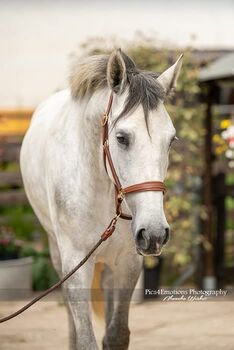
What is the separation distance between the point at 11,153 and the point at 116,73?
3.68 meters

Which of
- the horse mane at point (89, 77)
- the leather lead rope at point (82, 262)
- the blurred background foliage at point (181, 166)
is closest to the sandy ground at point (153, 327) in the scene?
the blurred background foliage at point (181, 166)

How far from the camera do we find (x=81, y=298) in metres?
2.97

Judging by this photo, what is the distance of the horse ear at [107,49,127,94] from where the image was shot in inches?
105

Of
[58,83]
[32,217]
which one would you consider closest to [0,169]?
[32,217]

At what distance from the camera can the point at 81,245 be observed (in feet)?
9.79

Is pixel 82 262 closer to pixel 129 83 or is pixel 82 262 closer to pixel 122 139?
pixel 122 139

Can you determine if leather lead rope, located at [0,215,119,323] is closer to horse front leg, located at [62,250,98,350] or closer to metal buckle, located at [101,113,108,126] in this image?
horse front leg, located at [62,250,98,350]

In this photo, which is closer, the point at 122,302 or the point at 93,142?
the point at 93,142

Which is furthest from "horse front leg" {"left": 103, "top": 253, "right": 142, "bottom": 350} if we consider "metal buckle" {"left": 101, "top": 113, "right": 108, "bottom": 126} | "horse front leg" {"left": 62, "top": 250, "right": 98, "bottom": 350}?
"metal buckle" {"left": 101, "top": 113, "right": 108, "bottom": 126}

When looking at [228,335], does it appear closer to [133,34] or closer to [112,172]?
[112,172]

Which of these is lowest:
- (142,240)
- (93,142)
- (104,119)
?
(142,240)

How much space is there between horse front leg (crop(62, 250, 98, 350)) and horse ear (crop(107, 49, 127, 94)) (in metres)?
0.72

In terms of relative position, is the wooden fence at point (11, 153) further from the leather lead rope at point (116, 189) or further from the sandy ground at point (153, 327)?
the leather lead rope at point (116, 189)

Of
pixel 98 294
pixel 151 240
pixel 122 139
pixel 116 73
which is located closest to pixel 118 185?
pixel 122 139
